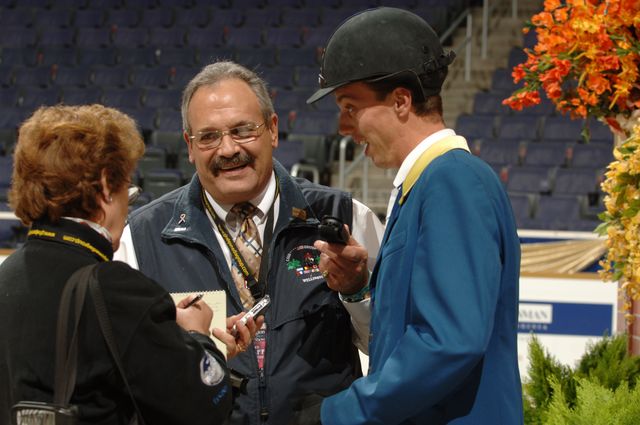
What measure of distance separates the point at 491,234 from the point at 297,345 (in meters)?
0.78

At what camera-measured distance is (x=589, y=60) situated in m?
2.56

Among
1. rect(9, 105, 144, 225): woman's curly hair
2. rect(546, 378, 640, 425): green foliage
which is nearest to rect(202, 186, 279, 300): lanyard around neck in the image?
rect(9, 105, 144, 225): woman's curly hair

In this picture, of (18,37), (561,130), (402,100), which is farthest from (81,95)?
(402,100)

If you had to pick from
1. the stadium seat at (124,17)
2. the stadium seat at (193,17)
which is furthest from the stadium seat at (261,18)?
the stadium seat at (124,17)

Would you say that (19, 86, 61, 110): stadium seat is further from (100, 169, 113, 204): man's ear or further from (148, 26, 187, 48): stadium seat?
(100, 169, 113, 204): man's ear

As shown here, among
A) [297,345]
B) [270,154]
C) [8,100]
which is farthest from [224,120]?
[8,100]

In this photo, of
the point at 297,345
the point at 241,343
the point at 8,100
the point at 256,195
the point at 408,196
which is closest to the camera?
the point at 408,196

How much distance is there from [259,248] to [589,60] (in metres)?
1.12

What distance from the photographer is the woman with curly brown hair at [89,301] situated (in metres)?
1.46

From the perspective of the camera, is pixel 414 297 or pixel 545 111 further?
pixel 545 111

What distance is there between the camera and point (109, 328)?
57.0 inches

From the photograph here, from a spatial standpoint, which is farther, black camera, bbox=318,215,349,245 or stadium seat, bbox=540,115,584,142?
stadium seat, bbox=540,115,584,142

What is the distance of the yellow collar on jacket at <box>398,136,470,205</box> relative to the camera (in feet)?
5.06

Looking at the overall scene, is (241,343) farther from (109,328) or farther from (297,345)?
(109,328)
